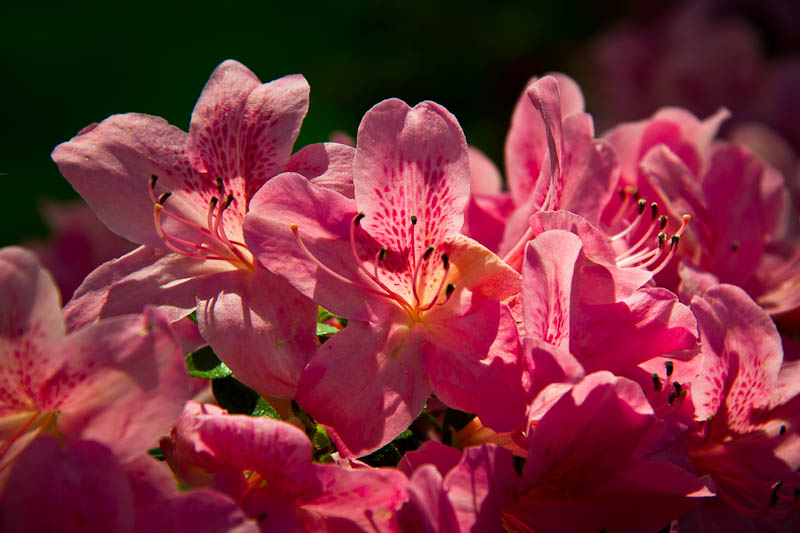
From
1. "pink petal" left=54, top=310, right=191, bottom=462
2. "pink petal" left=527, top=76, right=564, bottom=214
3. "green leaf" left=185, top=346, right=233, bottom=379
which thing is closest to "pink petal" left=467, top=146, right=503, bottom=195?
"pink petal" left=527, top=76, right=564, bottom=214

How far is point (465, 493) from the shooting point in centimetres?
45

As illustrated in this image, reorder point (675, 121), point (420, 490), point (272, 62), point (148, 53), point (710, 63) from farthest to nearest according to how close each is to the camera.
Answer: point (148, 53) → point (272, 62) → point (710, 63) → point (675, 121) → point (420, 490)

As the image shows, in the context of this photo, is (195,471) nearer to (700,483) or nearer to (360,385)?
(360,385)

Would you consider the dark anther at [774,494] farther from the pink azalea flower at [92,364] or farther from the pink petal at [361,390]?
the pink azalea flower at [92,364]

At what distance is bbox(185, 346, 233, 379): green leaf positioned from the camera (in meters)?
0.58

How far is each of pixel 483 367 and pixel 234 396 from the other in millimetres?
203

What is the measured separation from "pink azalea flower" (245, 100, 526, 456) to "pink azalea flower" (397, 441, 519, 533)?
3 cm

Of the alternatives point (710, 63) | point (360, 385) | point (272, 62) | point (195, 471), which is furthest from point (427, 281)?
point (272, 62)

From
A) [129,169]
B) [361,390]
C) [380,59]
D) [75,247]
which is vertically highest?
[129,169]

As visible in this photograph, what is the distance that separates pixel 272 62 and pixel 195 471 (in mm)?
2908

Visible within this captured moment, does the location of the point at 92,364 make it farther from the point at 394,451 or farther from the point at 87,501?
the point at 394,451

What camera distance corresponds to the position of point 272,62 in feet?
10.4

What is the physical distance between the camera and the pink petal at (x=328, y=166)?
563 millimetres

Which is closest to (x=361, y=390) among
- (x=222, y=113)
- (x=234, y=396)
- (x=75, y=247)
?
(x=234, y=396)
